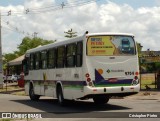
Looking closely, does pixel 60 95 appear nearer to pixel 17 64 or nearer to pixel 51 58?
pixel 51 58

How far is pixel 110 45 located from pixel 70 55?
2.01 meters

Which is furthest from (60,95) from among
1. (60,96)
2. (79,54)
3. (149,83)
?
(149,83)

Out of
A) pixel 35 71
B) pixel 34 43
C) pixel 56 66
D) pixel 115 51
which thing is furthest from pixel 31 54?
pixel 34 43

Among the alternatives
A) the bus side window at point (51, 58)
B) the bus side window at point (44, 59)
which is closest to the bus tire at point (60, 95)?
the bus side window at point (51, 58)

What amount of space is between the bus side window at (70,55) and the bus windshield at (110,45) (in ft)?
3.88

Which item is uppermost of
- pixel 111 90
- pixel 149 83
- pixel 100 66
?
pixel 100 66

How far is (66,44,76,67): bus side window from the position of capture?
1878cm

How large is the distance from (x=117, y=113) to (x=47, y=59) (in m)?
6.98

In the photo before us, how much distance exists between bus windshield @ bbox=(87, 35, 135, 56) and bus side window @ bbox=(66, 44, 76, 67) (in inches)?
46.6

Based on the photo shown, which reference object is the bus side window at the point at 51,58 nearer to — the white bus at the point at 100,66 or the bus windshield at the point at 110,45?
the white bus at the point at 100,66

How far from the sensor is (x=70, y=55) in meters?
19.1

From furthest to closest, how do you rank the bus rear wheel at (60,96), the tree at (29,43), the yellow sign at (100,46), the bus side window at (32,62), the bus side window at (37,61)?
the tree at (29,43) < the bus side window at (32,62) < the bus side window at (37,61) < the bus rear wheel at (60,96) < the yellow sign at (100,46)

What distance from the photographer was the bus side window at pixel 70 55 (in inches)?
739

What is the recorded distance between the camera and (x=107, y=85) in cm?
1769
